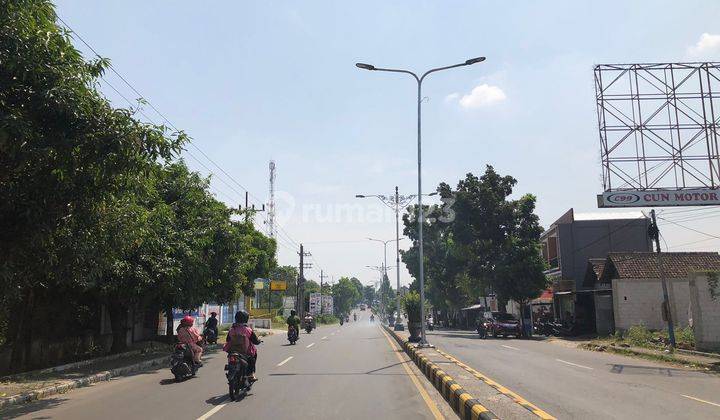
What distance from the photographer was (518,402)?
824 centimetres

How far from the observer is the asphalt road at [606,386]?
9172mm

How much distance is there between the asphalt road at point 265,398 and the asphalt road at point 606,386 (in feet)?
7.65

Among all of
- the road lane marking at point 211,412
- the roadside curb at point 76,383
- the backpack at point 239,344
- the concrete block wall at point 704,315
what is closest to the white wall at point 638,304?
the concrete block wall at point 704,315

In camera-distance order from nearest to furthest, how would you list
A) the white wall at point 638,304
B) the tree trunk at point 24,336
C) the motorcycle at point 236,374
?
the motorcycle at point 236,374, the tree trunk at point 24,336, the white wall at point 638,304

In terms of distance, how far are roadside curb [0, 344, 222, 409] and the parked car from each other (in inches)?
937

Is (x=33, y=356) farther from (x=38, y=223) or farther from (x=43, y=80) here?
(x=43, y=80)

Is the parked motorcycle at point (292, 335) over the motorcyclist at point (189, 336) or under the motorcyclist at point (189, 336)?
under

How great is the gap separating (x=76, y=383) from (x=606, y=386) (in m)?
12.0

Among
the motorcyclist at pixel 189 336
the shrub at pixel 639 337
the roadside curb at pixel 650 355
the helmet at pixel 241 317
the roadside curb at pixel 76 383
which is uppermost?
the helmet at pixel 241 317

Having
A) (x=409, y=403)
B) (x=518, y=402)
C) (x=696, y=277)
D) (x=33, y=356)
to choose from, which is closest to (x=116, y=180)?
(x=409, y=403)

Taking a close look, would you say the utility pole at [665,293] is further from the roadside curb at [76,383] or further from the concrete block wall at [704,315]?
the roadside curb at [76,383]

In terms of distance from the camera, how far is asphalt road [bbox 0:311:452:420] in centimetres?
858

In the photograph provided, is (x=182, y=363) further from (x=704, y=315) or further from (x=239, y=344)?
(x=704, y=315)

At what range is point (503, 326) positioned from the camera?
35719mm
